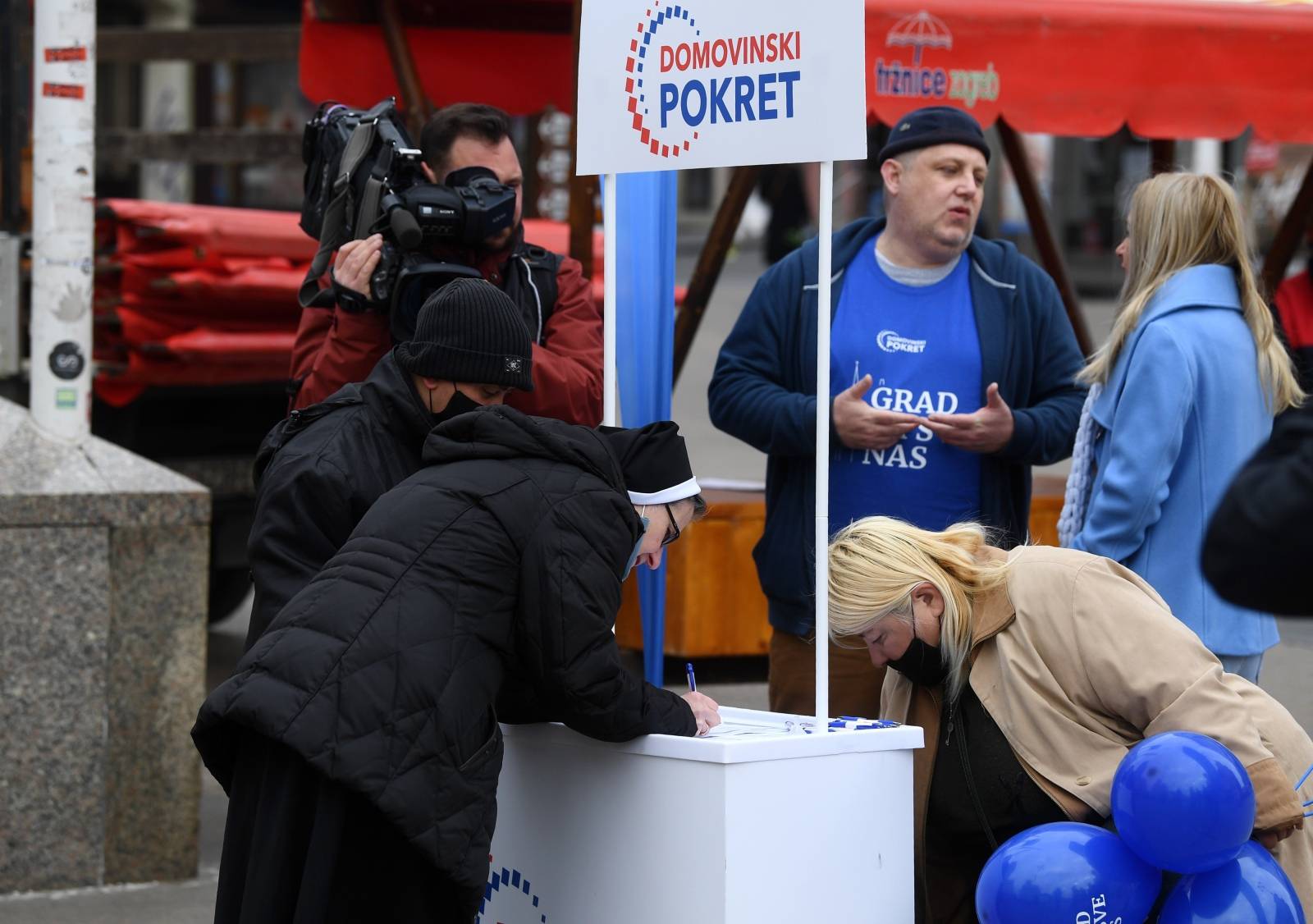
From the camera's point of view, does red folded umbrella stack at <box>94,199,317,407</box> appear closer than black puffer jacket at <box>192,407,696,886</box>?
No

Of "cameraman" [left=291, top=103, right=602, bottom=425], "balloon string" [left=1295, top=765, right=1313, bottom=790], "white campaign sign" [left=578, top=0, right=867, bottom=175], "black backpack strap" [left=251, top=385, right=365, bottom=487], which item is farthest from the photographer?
"cameraman" [left=291, top=103, right=602, bottom=425]

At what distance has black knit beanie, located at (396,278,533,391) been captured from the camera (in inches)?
122

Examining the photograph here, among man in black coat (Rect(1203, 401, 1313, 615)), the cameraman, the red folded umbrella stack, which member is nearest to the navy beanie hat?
the cameraman

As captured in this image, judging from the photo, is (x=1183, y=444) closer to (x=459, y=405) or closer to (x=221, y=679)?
(x=459, y=405)

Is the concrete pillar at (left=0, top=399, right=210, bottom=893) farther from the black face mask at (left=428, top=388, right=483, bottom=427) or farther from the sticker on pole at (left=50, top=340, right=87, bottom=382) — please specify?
the black face mask at (left=428, top=388, right=483, bottom=427)

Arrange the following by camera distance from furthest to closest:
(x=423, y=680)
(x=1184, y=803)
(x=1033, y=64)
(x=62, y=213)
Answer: (x=1033, y=64) → (x=62, y=213) → (x=423, y=680) → (x=1184, y=803)

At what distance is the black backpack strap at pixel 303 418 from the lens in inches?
133

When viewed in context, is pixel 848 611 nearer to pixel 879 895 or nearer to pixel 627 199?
pixel 879 895

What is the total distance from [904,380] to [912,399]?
46 millimetres

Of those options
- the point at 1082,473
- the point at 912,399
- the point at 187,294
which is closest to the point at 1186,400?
the point at 1082,473

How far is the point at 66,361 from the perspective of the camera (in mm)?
4664

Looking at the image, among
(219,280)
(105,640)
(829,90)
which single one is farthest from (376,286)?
(219,280)

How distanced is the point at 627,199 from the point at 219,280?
237 cm

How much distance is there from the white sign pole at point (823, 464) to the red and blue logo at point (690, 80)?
0.17 m
